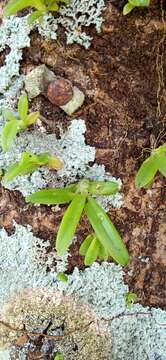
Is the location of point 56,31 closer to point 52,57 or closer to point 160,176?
point 52,57

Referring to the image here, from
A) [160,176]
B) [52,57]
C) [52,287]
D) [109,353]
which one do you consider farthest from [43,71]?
[109,353]

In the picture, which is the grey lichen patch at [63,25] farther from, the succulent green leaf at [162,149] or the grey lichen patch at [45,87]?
the succulent green leaf at [162,149]

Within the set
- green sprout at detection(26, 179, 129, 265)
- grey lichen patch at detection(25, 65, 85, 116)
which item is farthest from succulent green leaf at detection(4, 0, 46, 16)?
green sprout at detection(26, 179, 129, 265)

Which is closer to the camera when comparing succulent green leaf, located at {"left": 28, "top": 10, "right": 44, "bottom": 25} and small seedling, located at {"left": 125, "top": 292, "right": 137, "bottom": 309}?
→ succulent green leaf, located at {"left": 28, "top": 10, "right": 44, "bottom": 25}

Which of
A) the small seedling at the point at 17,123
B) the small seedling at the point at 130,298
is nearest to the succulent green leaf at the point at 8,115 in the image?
the small seedling at the point at 17,123

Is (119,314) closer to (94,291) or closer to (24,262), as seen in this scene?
(94,291)

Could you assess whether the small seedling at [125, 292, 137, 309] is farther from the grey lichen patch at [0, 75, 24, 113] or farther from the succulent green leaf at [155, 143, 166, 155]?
the grey lichen patch at [0, 75, 24, 113]
